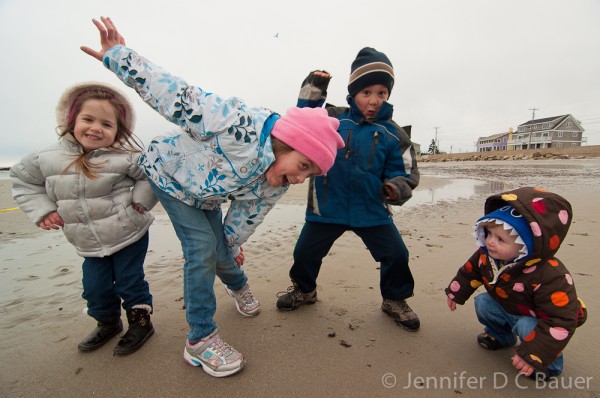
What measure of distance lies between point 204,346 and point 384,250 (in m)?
1.38

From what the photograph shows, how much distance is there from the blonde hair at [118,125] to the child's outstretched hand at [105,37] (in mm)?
353

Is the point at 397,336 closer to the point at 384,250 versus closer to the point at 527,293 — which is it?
the point at 384,250

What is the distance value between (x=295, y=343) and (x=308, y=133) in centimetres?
137

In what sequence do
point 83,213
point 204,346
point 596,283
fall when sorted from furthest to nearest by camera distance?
point 596,283, point 83,213, point 204,346

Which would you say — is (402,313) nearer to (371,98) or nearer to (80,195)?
(371,98)

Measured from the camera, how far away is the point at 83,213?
1.94 metres

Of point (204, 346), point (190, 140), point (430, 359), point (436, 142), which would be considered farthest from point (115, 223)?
point (436, 142)

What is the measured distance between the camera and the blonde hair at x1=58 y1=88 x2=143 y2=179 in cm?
192

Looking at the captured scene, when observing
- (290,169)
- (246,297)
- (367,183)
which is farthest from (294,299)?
(290,169)

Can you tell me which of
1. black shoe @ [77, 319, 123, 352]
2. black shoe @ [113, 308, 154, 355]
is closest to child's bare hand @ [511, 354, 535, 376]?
black shoe @ [113, 308, 154, 355]

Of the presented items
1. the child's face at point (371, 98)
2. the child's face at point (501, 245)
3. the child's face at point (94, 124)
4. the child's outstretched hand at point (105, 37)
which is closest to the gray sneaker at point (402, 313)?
the child's face at point (501, 245)

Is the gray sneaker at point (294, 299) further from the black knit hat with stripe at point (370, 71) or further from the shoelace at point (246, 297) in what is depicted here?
the black knit hat with stripe at point (370, 71)

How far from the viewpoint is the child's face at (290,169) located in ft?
5.40

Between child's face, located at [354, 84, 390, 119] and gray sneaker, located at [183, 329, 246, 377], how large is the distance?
6.27 ft
